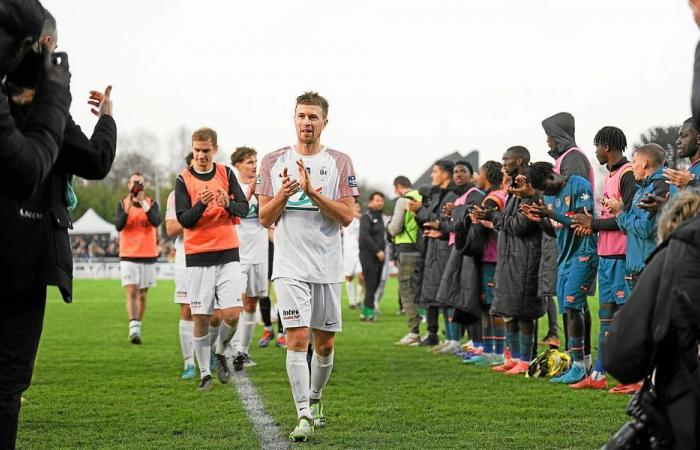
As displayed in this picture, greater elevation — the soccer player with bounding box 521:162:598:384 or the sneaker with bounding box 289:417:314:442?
the soccer player with bounding box 521:162:598:384

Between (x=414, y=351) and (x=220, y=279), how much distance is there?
4.83 metres

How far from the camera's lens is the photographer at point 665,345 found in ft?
12.0

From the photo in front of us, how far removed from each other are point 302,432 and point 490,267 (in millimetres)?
6409

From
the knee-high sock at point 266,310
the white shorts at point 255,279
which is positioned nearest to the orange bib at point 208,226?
the white shorts at point 255,279

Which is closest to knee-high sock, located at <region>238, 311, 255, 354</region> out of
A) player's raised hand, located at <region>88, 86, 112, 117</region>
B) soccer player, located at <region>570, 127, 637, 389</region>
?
soccer player, located at <region>570, 127, 637, 389</region>

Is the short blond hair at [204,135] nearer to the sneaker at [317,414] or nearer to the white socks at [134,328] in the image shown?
the sneaker at [317,414]

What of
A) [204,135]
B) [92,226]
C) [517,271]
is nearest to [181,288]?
[204,135]

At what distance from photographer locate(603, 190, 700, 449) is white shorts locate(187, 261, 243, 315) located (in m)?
7.24

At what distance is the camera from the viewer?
12.2 feet

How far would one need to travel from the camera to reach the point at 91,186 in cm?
8912

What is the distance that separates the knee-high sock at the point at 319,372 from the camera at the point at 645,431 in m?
4.45

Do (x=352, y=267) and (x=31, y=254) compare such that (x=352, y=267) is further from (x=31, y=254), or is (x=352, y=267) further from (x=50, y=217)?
(x=31, y=254)

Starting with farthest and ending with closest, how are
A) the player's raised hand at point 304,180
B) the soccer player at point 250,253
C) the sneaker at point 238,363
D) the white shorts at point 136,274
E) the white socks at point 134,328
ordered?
the white shorts at point 136,274, the white socks at point 134,328, the soccer player at point 250,253, the sneaker at point 238,363, the player's raised hand at point 304,180

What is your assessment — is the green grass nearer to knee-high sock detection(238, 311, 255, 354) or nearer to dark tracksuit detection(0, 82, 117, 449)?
knee-high sock detection(238, 311, 255, 354)
